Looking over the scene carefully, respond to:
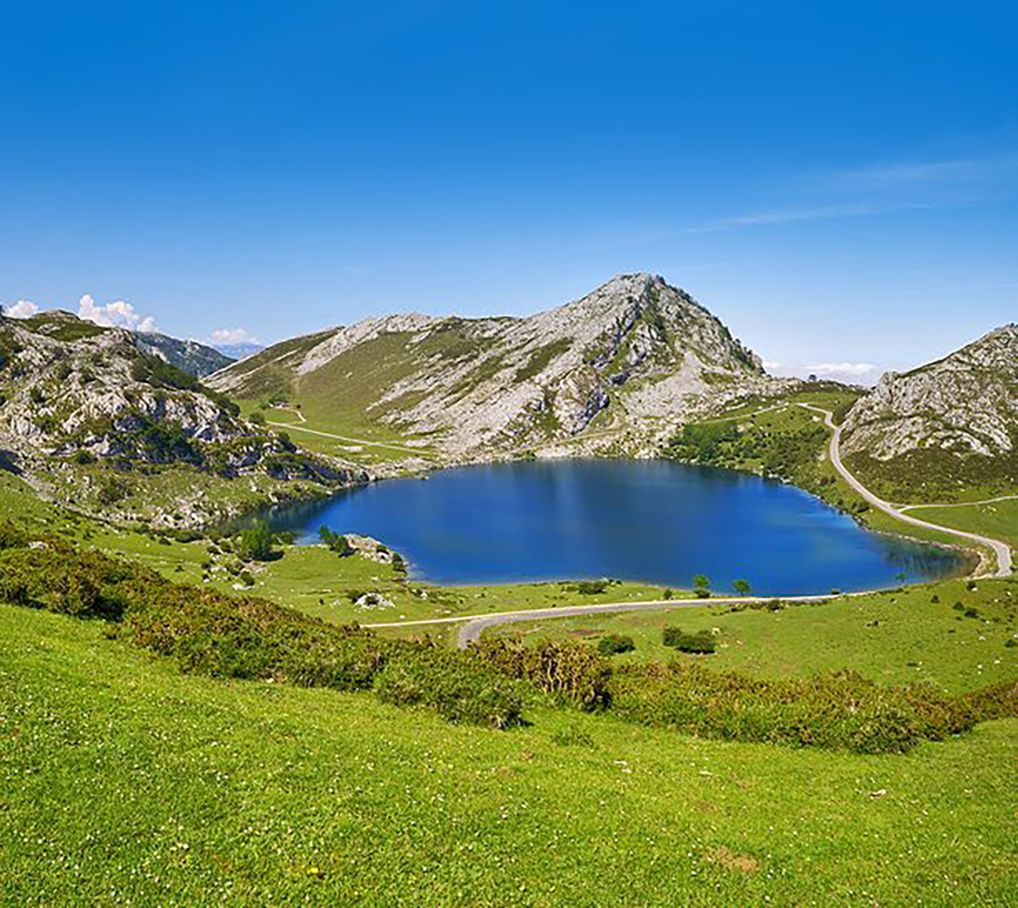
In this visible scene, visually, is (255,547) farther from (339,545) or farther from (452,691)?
(452,691)

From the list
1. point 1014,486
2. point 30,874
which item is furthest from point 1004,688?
point 1014,486

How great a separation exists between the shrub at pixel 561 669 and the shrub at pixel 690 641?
3258cm

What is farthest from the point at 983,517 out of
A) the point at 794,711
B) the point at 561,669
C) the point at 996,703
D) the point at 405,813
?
the point at 405,813

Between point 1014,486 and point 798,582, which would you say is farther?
point 1014,486

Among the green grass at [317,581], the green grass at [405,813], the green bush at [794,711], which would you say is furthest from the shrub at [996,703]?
the green grass at [317,581]

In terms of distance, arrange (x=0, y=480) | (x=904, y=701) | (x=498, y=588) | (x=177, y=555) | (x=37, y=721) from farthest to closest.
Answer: (x=0, y=480) < (x=177, y=555) < (x=498, y=588) < (x=904, y=701) < (x=37, y=721)

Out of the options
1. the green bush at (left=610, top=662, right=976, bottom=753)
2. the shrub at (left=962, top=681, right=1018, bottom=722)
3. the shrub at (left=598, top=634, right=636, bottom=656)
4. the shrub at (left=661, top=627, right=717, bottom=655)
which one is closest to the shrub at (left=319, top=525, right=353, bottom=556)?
the shrub at (left=598, top=634, right=636, bottom=656)

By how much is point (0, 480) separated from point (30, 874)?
16082 cm

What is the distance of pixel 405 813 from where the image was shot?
17.9 m

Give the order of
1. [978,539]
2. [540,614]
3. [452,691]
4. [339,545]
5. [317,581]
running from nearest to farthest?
[452,691] → [540,614] → [317,581] → [339,545] → [978,539]

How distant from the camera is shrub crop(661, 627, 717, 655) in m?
66.4

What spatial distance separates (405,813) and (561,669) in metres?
18.0

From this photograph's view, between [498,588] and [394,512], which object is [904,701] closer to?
[498,588]

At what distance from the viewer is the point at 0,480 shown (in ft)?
463
